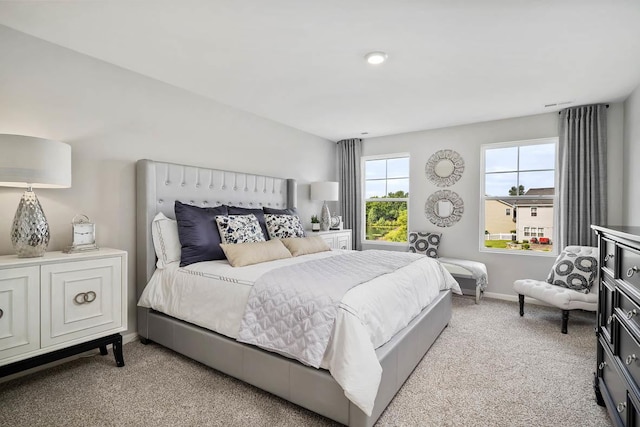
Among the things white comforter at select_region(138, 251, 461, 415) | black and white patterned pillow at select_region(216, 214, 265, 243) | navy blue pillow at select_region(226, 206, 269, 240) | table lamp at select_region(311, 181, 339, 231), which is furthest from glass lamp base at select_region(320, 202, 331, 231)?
black and white patterned pillow at select_region(216, 214, 265, 243)

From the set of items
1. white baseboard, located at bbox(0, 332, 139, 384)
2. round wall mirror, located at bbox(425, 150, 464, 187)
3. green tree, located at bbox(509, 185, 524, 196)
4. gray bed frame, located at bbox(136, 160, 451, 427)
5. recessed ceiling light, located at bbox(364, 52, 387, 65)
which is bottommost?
white baseboard, located at bbox(0, 332, 139, 384)

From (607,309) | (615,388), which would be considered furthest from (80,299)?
(607,309)

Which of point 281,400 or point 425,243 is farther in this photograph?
point 425,243

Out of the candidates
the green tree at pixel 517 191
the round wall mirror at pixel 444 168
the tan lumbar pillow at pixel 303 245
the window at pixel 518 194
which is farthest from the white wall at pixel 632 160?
the tan lumbar pillow at pixel 303 245

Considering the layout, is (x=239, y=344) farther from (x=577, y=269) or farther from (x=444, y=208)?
(x=444, y=208)

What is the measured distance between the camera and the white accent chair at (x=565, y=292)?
120 inches

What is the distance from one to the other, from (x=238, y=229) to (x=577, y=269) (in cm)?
350

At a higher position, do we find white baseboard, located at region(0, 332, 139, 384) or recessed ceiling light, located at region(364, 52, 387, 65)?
recessed ceiling light, located at region(364, 52, 387, 65)

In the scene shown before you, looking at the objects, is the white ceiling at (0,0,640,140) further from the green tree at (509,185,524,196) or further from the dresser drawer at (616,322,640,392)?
the dresser drawer at (616,322,640,392)

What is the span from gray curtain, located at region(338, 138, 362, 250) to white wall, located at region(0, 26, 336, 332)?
2.32 meters

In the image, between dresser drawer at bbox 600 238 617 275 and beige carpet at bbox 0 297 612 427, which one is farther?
beige carpet at bbox 0 297 612 427

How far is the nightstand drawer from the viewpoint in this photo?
201 centimetres

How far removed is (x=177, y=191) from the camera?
306 centimetres

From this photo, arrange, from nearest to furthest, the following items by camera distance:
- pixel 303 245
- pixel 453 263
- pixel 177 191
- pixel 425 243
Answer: pixel 177 191, pixel 303 245, pixel 453 263, pixel 425 243
